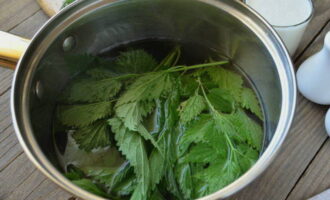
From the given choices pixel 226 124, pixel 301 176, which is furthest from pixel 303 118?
pixel 226 124

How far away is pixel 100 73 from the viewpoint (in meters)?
0.57

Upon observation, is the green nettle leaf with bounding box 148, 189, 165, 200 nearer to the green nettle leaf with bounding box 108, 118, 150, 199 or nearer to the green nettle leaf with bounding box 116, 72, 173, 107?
the green nettle leaf with bounding box 108, 118, 150, 199

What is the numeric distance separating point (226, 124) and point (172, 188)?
0.36 ft

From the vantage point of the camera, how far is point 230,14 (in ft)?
1.67

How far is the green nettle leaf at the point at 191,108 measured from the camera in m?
0.52

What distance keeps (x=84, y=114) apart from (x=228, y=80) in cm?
21

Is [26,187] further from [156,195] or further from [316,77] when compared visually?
[316,77]

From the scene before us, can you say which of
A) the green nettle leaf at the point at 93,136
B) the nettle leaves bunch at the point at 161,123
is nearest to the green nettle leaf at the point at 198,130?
the nettle leaves bunch at the point at 161,123

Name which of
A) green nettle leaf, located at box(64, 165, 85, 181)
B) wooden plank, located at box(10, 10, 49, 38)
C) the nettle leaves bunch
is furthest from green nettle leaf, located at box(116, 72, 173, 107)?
wooden plank, located at box(10, 10, 49, 38)

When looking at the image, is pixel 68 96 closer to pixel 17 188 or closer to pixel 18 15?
pixel 17 188

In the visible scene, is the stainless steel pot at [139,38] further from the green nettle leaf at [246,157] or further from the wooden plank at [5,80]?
the wooden plank at [5,80]

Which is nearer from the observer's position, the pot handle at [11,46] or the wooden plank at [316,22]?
the pot handle at [11,46]

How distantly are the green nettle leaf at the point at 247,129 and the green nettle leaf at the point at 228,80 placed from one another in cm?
3

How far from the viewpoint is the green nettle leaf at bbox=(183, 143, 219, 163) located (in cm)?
48
